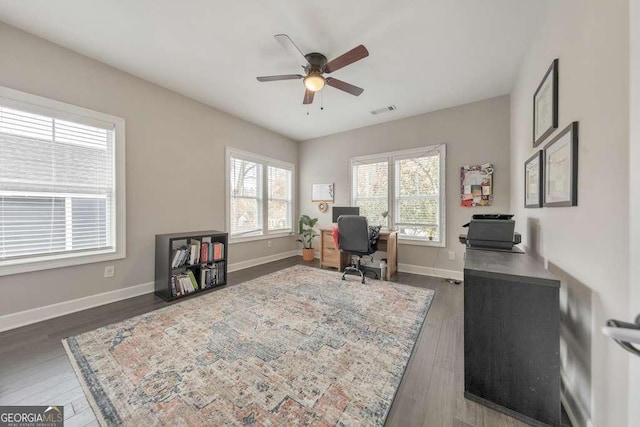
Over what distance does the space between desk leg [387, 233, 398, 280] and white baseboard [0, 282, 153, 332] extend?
341cm

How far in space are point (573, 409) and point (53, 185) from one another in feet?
14.5

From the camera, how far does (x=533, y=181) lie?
2.04 m

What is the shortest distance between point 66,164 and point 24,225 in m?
0.68

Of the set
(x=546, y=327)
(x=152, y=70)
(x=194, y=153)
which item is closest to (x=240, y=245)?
(x=194, y=153)

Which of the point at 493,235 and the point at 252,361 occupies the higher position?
the point at 493,235

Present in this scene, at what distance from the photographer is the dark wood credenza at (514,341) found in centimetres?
118

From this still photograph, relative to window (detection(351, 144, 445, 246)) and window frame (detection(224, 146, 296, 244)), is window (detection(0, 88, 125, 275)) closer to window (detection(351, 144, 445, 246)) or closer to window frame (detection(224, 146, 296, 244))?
window frame (detection(224, 146, 296, 244))

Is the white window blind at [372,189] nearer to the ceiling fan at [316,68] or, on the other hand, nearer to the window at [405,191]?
the window at [405,191]

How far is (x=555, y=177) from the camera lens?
1555mm

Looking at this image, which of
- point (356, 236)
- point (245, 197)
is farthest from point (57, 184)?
point (356, 236)

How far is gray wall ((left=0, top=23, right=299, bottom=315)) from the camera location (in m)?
2.19

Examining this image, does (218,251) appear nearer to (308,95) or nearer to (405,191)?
(308,95)

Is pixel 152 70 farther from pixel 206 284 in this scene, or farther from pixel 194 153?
pixel 206 284

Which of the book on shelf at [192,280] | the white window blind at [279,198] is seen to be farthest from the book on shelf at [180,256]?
the white window blind at [279,198]
